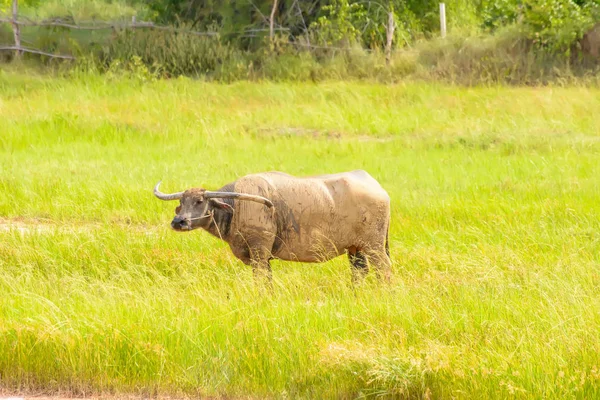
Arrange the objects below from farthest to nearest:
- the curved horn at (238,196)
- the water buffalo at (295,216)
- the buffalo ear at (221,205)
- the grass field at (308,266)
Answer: the water buffalo at (295,216), the buffalo ear at (221,205), the curved horn at (238,196), the grass field at (308,266)

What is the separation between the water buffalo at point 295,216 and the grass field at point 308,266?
0.32 metres

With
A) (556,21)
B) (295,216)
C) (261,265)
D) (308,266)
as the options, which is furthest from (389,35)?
(261,265)

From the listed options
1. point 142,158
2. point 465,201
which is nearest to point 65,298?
point 465,201

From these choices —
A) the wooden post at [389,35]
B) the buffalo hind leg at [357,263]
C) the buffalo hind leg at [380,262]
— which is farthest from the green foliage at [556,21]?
the buffalo hind leg at [380,262]

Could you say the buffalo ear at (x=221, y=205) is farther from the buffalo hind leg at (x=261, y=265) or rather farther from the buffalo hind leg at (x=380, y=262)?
the buffalo hind leg at (x=380, y=262)

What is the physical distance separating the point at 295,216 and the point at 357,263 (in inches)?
30.8

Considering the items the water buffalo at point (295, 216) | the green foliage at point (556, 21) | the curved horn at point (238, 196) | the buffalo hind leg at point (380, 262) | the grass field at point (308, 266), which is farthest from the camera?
the green foliage at point (556, 21)

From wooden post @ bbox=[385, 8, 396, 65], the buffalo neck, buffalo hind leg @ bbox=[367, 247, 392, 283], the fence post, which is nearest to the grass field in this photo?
buffalo hind leg @ bbox=[367, 247, 392, 283]

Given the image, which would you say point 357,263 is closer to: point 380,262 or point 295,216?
Result: point 380,262

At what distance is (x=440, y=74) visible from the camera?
2028cm

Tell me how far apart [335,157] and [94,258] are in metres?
6.10

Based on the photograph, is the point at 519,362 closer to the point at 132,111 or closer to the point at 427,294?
the point at 427,294

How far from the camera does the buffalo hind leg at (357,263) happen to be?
7.78m

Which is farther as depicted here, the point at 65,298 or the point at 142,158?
the point at 142,158
